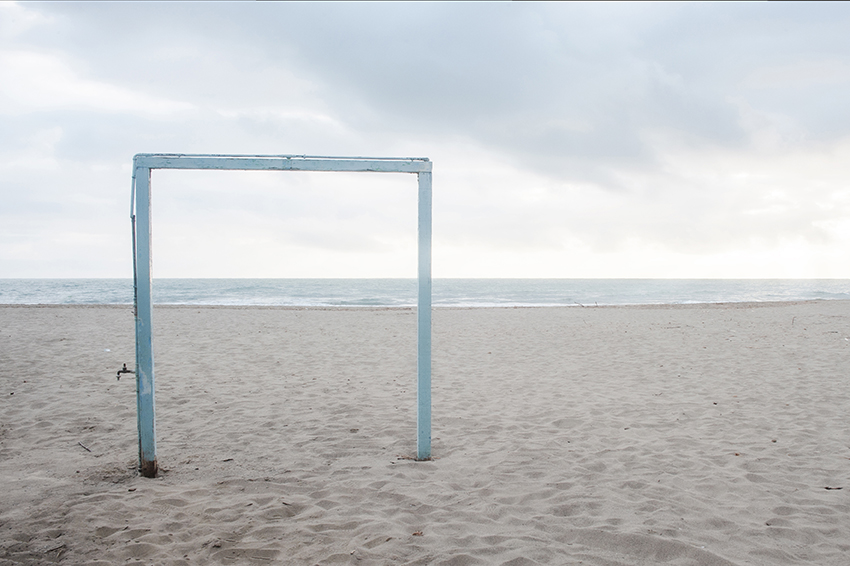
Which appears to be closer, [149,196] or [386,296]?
[149,196]

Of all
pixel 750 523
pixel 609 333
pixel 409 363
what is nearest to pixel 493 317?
pixel 609 333

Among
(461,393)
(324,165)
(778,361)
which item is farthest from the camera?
(778,361)

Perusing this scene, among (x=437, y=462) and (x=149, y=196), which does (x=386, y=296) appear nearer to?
(x=437, y=462)

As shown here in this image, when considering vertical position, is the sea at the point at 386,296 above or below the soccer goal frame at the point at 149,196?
below

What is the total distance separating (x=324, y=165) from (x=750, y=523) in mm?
3881

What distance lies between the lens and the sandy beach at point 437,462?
2.88 metres

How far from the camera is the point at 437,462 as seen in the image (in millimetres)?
4148

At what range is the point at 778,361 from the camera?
8453mm

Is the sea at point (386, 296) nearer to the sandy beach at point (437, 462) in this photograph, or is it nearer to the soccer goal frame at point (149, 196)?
the sandy beach at point (437, 462)

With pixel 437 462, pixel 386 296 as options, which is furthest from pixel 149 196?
pixel 386 296

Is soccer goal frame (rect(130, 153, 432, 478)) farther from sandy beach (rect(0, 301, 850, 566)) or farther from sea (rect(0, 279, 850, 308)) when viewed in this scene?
sea (rect(0, 279, 850, 308))

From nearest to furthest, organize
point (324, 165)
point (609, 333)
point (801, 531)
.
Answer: point (801, 531) < point (324, 165) < point (609, 333)

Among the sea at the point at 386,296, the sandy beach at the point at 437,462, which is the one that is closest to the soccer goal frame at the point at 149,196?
the sandy beach at the point at 437,462

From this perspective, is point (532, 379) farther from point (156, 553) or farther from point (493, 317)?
point (493, 317)
